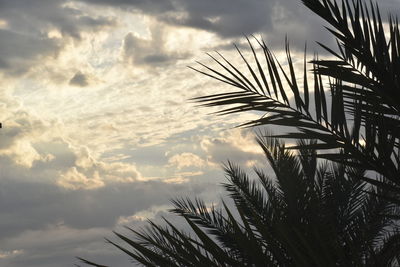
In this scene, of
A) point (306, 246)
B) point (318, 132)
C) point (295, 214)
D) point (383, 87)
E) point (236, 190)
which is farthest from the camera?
point (236, 190)

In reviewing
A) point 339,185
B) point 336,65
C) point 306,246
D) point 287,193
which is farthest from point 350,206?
point 306,246

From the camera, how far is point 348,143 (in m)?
3.68

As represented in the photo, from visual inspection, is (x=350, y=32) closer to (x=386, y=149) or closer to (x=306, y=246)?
(x=386, y=149)

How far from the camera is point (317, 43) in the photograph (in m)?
3.94

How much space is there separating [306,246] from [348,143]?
1.33m

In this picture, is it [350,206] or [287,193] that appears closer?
[287,193]

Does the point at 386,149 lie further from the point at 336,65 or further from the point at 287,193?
the point at 287,193

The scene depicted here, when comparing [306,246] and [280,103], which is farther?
[280,103]

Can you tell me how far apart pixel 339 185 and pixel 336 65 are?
529cm

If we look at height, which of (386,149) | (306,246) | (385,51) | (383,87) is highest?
(385,51)

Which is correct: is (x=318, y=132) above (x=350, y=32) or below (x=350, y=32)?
below

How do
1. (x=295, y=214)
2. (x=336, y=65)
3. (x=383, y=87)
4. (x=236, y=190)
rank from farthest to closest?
(x=236, y=190), (x=295, y=214), (x=336, y=65), (x=383, y=87)

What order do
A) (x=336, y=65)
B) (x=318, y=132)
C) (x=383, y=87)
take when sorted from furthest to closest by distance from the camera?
(x=336, y=65)
(x=318, y=132)
(x=383, y=87)

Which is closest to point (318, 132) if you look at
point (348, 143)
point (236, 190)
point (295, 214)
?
point (348, 143)
